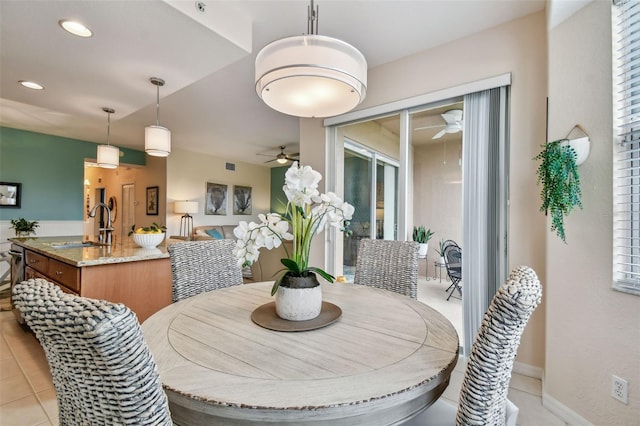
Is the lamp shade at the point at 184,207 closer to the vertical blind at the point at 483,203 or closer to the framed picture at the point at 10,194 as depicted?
the framed picture at the point at 10,194

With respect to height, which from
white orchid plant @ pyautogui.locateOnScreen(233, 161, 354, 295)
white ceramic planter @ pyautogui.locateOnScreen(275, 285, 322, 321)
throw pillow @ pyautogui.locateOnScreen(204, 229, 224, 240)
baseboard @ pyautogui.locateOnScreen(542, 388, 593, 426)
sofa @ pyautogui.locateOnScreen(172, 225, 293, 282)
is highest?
white orchid plant @ pyautogui.locateOnScreen(233, 161, 354, 295)

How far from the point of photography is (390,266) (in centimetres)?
195

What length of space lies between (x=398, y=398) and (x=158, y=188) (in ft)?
22.3

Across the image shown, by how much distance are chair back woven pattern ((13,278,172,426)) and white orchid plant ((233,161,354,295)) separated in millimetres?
604

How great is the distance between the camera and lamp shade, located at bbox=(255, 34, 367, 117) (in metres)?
1.16

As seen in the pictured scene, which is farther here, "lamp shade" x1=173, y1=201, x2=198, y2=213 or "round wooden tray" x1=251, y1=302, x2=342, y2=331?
"lamp shade" x1=173, y1=201, x2=198, y2=213

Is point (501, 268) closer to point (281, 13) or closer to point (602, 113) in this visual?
point (602, 113)

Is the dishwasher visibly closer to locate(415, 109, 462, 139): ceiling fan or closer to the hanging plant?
locate(415, 109, 462, 139): ceiling fan

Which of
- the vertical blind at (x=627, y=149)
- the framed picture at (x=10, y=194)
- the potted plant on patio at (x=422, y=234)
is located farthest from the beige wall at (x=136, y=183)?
the vertical blind at (x=627, y=149)

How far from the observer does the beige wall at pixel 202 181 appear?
20.6 ft

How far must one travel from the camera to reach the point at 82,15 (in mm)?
1730

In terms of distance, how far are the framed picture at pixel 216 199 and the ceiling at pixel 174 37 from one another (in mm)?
3615

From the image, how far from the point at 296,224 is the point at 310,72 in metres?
0.61

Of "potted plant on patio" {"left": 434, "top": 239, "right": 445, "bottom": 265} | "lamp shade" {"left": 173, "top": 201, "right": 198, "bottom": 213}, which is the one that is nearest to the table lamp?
"lamp shade" {"left": 173, "top": 201, "right": 198, "bottom": 213}
